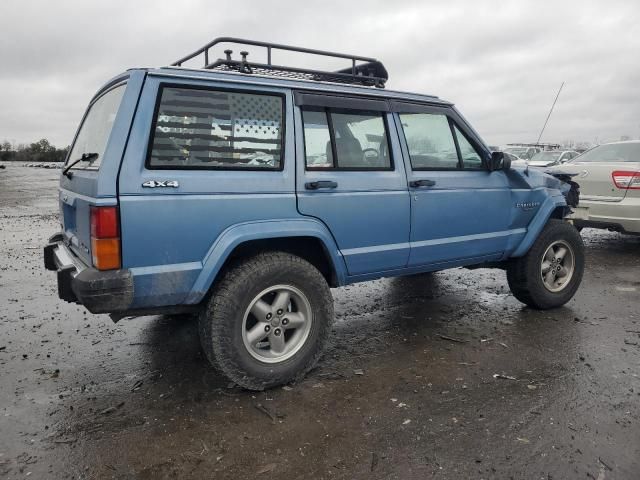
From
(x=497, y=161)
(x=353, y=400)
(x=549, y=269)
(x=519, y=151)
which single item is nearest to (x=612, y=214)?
(x=549, y=269)

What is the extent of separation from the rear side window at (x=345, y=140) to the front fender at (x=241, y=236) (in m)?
0.42

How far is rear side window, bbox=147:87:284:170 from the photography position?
2.72 meters

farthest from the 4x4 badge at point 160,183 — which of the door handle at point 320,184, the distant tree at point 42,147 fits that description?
the distant tree at point 42,147

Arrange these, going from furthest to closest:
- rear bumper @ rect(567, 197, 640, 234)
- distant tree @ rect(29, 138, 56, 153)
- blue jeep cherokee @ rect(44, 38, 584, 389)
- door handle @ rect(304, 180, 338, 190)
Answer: distant tree @ rect(29, 138, 56, 153) → rear bumper @ rect(567, 197, 640, 234) → door handle @ rect(304, 180, 338, 190) → blue jeep cherokee @ rect(44, 38, 584, 389)

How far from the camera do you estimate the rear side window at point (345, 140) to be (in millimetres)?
3213

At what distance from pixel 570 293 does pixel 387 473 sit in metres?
3.21

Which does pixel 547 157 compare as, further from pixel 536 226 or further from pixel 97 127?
pixel 97 127

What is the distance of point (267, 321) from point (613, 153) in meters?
6.77

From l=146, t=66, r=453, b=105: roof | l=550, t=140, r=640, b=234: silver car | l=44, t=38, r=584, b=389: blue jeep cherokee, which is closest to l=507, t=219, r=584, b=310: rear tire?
l=44, t=38, r=584, b=389: blue jeep cherokee

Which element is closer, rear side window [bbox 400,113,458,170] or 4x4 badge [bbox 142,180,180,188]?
4x4 badge [bbox 142,180,180,188]

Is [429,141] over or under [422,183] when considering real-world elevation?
over

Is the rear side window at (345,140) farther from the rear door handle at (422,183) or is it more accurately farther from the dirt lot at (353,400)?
the dirt lot at (353,400)

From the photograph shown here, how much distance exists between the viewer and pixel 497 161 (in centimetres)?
402

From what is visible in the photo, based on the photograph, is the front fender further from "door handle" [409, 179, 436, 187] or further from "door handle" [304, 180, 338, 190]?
"door handle" [409, 179, 436, 187]
